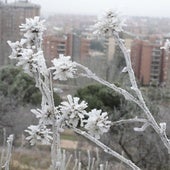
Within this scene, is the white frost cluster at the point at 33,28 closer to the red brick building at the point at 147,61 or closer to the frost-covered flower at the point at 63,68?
the frost-covered flower at the point at 63,68

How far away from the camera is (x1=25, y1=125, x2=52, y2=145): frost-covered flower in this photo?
4.09ft

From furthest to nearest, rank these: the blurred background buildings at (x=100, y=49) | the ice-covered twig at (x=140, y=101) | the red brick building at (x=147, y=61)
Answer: the red brick building at (x=147, y=61), the blurred background buildings at (x=100, y=49), the ice-covered twig at (x=140, y=101)

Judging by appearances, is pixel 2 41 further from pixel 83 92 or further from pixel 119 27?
pixel 119 27

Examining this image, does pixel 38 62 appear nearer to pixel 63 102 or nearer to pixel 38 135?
pixel 63 102

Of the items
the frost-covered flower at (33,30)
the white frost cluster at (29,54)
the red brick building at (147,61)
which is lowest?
the red brick building at (147,61)

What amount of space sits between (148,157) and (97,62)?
12.9 m

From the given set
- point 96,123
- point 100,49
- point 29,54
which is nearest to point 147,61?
point 100,49

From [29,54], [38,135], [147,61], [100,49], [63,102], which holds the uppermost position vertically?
[29,54]

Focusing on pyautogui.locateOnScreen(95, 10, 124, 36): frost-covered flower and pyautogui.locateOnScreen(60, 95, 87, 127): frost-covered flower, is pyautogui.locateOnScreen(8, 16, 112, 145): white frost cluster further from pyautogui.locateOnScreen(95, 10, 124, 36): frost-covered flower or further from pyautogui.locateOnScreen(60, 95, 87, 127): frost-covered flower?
pyautogui.locateOnScreen(95, 10, 124, 36): frost-covered flower

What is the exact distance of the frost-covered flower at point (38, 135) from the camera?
49.1 inches

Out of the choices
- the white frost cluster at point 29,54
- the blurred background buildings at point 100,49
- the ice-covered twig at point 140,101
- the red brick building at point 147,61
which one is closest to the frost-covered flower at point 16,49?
the white frost cluster at point 29,54

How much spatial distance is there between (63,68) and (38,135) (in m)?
0.20

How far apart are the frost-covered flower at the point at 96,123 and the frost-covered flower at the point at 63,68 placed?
11 cm

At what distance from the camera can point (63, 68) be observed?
1154 millimetres
